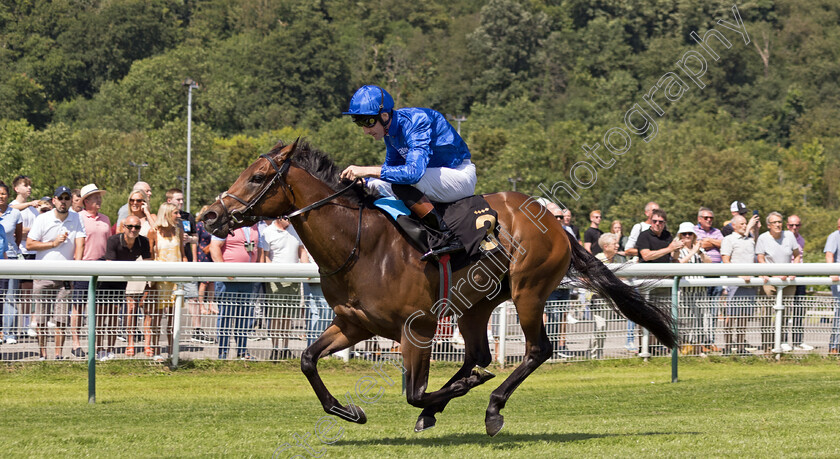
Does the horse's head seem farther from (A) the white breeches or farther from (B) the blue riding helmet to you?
(A) the white breeches

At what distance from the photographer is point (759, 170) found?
71.2m

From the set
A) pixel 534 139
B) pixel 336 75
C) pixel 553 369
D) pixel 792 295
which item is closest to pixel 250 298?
pixel 553 369

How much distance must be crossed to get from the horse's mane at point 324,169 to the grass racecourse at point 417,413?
1445 millimetres

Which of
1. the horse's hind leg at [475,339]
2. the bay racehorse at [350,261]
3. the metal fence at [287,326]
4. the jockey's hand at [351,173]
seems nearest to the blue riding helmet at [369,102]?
the jockey's hand at [351,173]

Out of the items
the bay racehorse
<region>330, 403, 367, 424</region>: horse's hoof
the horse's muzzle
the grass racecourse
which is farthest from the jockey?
the grass racecourse

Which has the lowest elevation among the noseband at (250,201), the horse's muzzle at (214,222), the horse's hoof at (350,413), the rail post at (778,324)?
the horse's hoof at (350,413)

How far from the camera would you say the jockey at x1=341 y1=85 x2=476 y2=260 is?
584 centimetres

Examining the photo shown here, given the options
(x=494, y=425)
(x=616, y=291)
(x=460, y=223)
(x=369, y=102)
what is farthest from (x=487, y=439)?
(x=369, y=102)

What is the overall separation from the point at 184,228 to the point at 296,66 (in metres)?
101

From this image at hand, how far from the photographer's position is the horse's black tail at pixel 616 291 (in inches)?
276

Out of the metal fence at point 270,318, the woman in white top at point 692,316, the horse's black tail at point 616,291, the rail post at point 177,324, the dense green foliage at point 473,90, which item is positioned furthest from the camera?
the dense green foliage at point 473,90

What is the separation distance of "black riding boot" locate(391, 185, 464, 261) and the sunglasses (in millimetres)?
410

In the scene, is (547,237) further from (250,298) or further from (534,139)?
(534,139)

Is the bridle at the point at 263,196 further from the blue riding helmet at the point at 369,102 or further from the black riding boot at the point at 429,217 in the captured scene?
the blue riding helmet at the point at 369,102
